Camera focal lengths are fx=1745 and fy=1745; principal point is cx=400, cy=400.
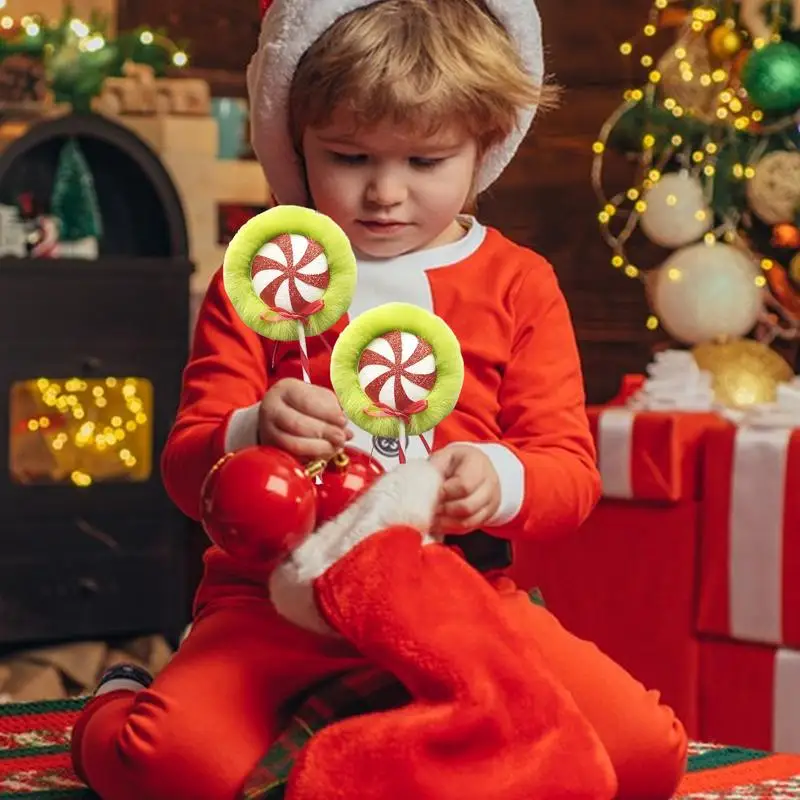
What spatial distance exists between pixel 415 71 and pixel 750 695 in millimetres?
1089

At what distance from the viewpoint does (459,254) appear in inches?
55.1

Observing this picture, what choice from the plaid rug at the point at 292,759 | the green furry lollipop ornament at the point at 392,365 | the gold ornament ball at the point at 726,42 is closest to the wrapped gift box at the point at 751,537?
the plaid rug at the point at 292,759

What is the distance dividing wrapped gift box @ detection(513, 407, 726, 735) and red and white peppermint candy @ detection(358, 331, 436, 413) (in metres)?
0.99

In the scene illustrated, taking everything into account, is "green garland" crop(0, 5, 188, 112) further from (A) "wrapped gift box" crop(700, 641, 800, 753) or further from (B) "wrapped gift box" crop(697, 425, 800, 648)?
(A) "wrapped gift box" crop(700, 641, 800, 753)

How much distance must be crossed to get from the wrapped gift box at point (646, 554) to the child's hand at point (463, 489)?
37.9 inches

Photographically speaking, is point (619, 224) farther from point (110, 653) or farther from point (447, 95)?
point (447, 95)

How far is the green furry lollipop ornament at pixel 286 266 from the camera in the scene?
1.21m

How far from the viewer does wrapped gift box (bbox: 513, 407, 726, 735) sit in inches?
84.5

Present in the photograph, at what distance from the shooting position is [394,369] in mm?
1202

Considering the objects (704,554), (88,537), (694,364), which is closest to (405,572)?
(704,554)

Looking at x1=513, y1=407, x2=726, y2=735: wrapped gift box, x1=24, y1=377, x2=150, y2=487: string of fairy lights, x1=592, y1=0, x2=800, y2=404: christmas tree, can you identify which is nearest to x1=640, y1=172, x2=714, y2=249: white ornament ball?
x1=592, y1=0, x2=800, y2=404: christmas tree

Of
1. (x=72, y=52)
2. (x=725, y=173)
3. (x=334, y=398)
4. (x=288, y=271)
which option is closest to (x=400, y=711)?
(x=334, y=398)

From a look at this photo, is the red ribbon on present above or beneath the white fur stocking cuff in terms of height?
above

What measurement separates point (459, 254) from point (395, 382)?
23 cm
